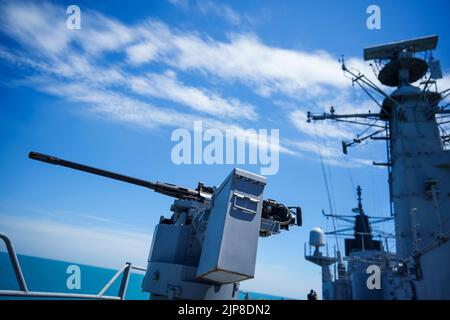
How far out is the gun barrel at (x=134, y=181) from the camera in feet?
14.7

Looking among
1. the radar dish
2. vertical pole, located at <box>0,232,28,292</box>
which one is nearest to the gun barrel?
vertical pole, located at <box>0,232,28,292</box>

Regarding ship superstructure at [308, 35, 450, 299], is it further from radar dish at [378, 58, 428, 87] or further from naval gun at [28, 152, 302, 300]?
naval gun at [28, 152, 302, 300]

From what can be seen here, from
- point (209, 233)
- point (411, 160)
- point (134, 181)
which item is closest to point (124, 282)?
point (134, 181)

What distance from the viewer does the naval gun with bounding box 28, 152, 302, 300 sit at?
2795 millimetres

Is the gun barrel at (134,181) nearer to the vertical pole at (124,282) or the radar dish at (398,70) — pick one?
the vertical pole at (124,282)

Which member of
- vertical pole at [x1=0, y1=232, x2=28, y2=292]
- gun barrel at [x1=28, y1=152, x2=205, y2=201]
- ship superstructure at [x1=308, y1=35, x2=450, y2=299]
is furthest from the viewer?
ship superstructure at [x1=308, y1=35, x2=450, y2=299]

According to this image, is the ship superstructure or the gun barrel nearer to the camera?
the gun barrel

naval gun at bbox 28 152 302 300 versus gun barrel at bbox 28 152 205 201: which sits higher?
gun barrel at bbox 28 152 205 201

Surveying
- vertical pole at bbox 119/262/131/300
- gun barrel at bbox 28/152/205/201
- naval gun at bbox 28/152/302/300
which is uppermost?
gun barrel at bbox 28/152/205/201

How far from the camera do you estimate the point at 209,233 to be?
318 centimetres

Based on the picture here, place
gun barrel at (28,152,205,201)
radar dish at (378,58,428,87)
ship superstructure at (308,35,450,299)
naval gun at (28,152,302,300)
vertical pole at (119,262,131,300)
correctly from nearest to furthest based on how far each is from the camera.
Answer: naval gun at (28,152,302,300)
vertical pole at (119,262,131,300)
gun barrel at (28,152,205,201)
ship superstructure at (308,35,450,299)
radar dish at (378,58,428,87)

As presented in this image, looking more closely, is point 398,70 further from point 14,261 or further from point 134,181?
point 14,261
